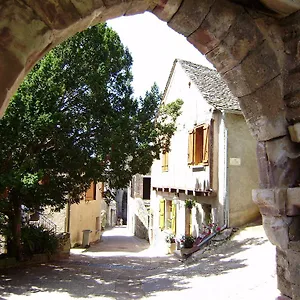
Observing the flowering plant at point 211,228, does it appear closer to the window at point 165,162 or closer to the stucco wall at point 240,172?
the stucco wall at point 240,172

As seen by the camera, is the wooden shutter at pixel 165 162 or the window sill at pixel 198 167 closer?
the window sill at pixel 198 167

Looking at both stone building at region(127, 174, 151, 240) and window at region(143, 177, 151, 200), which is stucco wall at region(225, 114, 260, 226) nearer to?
stone building at region(127, 174, 151, 240)

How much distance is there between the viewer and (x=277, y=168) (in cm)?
273

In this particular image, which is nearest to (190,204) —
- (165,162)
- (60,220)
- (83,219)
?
(165,162)

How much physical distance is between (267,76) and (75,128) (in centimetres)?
619

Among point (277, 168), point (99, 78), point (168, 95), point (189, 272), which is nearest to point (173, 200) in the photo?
point (168, 95)

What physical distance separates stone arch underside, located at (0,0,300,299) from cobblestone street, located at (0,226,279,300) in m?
2.71

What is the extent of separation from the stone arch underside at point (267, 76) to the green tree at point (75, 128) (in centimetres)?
522

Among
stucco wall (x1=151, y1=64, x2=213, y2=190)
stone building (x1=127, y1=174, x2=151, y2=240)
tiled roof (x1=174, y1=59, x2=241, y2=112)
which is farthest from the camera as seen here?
stone building (x1=127, y1=174, x2=151, y2=240)

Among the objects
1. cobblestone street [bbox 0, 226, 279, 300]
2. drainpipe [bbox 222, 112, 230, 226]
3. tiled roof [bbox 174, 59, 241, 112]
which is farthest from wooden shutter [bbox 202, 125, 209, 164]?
cobblestone street [bbox 0, 226, 279, 300]

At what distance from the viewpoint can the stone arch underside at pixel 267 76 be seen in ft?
8.48

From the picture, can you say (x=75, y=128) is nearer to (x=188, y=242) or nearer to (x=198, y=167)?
(x=198, y=167)

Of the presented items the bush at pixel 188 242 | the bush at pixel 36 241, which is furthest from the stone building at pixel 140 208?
the bush at pixel 36 241

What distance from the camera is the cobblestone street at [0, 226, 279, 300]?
614 cm
